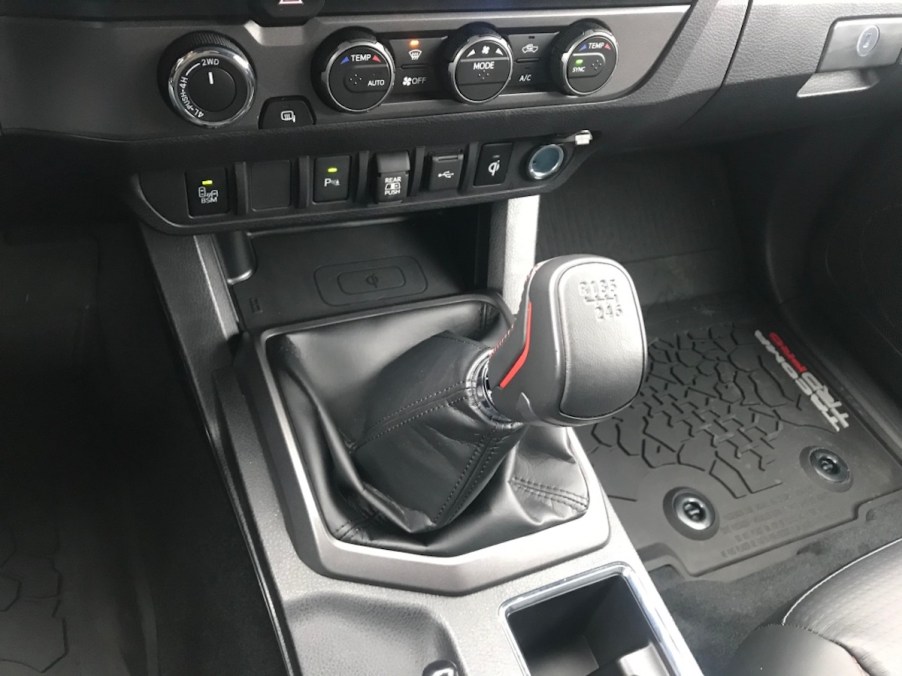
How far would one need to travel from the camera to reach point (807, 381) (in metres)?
1.60

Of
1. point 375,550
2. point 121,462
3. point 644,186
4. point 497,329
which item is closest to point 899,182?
point 644,186

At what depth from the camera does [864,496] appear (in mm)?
1437

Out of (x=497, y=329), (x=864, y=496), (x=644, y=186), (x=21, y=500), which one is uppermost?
(x=497, y=329)

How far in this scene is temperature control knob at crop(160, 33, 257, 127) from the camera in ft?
1.96

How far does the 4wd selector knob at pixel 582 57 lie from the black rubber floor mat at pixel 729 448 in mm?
778

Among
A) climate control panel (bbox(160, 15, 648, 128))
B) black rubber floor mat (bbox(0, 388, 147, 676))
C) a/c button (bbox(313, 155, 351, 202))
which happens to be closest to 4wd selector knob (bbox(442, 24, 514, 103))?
climate control panel (bbox(160, 15, 648, 128))

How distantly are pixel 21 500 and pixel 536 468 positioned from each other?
30.2 inches

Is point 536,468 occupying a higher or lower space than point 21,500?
higher

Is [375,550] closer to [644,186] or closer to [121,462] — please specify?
[121,462]

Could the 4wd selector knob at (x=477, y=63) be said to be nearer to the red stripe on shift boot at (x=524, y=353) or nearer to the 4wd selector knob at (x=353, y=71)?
the 4wd selector knob at (x=353, y=71)

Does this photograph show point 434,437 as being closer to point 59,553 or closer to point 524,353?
point 524,353

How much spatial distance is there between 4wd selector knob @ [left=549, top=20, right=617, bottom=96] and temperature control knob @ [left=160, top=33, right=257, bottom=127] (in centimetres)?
29

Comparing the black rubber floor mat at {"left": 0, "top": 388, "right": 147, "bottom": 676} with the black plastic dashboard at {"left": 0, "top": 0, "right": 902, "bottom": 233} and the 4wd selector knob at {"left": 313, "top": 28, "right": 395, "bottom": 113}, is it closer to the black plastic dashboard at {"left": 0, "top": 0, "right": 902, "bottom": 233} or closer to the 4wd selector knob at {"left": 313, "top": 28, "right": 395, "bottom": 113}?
the black plastic dashboard at {"left": 0, "top": 0, "right": 902, "bottom": 233}

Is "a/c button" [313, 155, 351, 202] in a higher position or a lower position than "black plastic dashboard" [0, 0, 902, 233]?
lower
